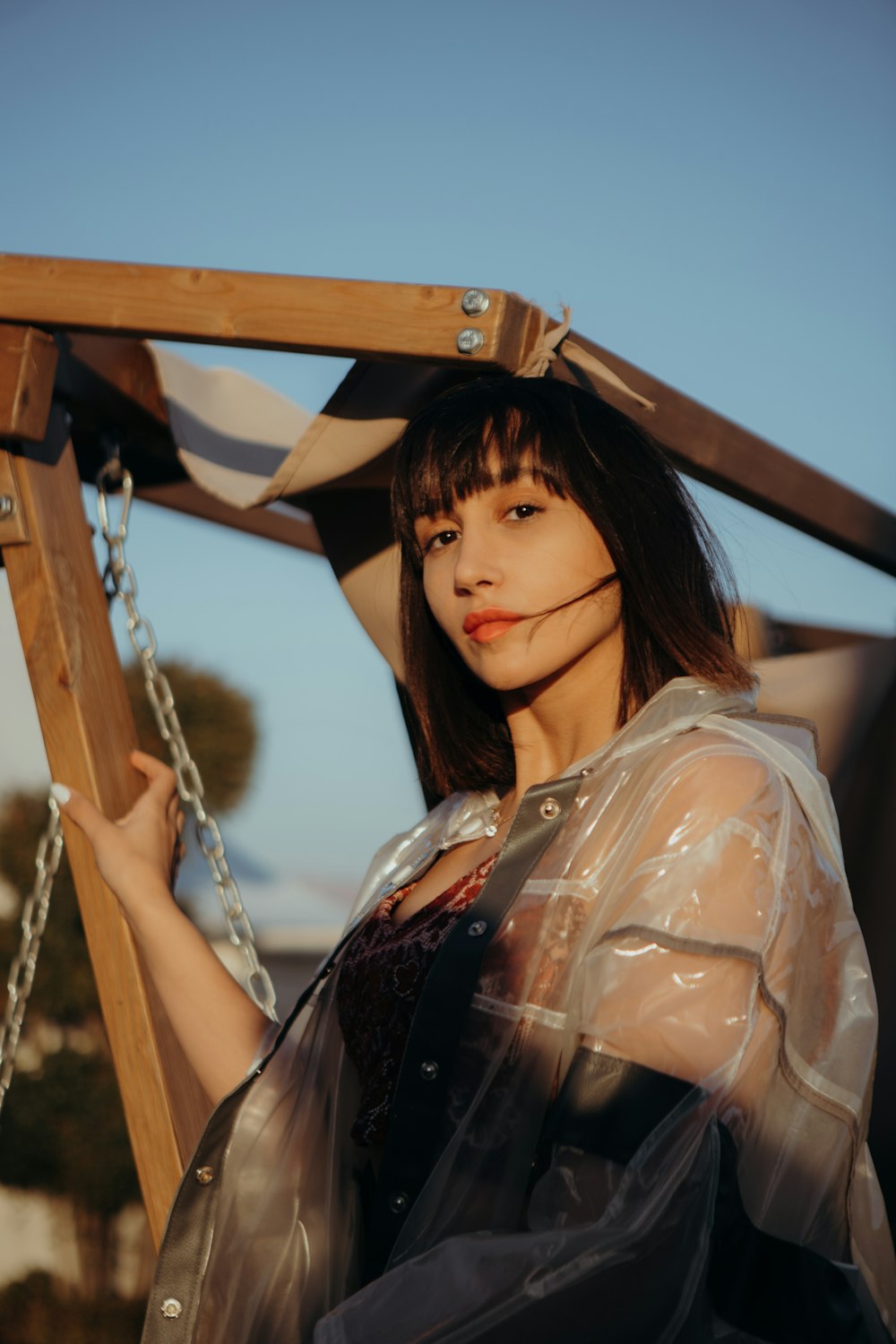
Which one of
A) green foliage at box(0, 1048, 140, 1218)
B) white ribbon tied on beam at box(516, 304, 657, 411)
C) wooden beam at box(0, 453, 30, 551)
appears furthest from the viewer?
green foliage at box(0, 1048, 140, 1218)

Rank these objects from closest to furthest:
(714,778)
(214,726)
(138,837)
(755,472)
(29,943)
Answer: (714,778)
(138,837)
(29,943)
(755,472)
(214,726)

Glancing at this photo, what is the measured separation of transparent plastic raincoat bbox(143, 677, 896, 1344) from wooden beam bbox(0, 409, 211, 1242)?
29cm

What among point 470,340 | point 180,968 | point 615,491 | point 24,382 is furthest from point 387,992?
point 24,382

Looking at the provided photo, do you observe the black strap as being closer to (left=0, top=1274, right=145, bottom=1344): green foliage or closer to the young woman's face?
the young woman's face

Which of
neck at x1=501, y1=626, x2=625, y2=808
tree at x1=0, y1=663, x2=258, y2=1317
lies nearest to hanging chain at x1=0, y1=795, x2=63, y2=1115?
neck at x1=501, y1=626, x2=625, y2=808

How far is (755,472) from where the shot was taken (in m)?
2.55

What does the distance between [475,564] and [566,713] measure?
0.87 ft

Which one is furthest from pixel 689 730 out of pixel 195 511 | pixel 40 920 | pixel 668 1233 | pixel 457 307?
pixel 195 511

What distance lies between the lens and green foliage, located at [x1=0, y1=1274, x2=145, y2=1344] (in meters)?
7.73

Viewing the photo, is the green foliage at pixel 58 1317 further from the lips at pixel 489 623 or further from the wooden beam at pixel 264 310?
the lips at pixel 489 623

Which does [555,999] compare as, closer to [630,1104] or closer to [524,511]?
[630,1104]

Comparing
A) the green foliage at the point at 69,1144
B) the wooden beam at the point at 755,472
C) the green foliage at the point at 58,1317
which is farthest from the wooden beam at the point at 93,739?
the green foliage at the point at 69,1144

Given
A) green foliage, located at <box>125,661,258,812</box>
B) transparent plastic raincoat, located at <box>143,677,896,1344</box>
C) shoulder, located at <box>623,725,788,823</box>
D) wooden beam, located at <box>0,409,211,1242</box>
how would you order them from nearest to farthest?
transparent plastic raincoat, located at <box>143,677,896,1344</box>
shoulder, located at <box>623,725,788,823</box>
wooden beam, located at <box>0,409,211,1242</box>
green foliage, located at <box>125,661,258,812</box>

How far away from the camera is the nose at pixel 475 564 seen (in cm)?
171
